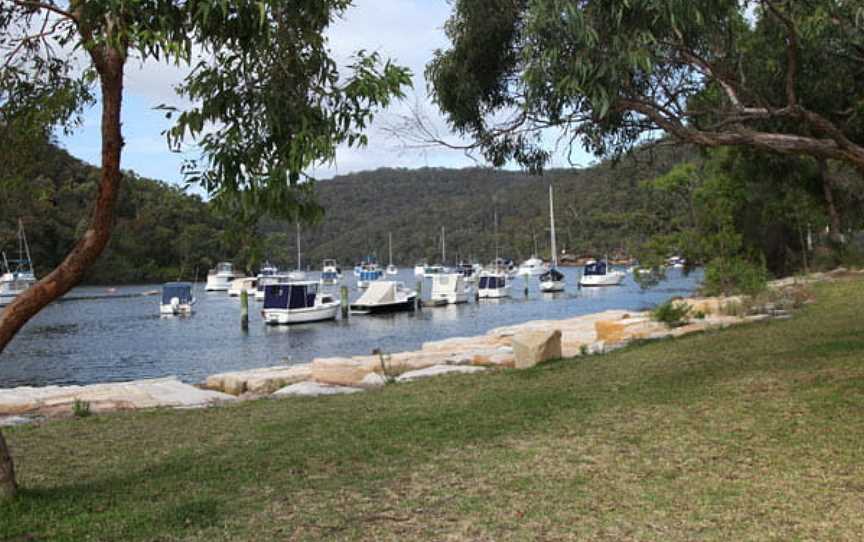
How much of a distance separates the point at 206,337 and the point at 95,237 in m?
30.2

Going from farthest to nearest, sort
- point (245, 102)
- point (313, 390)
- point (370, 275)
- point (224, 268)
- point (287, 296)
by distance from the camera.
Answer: point (224, 268) < point (370, 275) < point (287, 296) < point (313, 390) < point (245, 102)

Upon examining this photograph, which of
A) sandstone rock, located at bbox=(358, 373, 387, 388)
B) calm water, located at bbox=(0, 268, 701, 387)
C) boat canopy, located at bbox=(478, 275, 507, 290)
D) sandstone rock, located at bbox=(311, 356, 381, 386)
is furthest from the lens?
boat canopy, located at bbox=(478, 275, 507, 290)

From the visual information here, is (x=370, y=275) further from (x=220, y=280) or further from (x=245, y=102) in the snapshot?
(x=245, y=102)

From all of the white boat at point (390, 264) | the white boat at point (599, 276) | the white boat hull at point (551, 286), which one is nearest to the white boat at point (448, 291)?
the white boat hull at point (551, 286)

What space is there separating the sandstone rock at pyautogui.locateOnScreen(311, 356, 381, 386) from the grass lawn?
2369mm

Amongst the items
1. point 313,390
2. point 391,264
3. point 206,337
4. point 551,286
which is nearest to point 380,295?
point 206,337

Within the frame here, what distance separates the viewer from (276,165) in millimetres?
4715

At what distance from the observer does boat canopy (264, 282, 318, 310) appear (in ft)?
129

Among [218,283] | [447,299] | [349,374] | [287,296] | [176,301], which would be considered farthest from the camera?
[218,283]

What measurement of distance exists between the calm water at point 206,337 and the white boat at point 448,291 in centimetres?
142

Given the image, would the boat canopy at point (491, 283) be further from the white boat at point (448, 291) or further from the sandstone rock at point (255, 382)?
the sandstone rock at point (255, 382)

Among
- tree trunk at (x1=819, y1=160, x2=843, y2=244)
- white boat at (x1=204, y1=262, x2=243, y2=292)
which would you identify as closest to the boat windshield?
tree trunk at (x1=819, y1=160, x2=843, y2=244)

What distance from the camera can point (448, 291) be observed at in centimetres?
5094

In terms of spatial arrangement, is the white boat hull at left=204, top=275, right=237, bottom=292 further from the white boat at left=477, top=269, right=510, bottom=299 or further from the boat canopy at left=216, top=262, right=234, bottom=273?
the white boat at left=477, top=269, right=510, bottom=299
